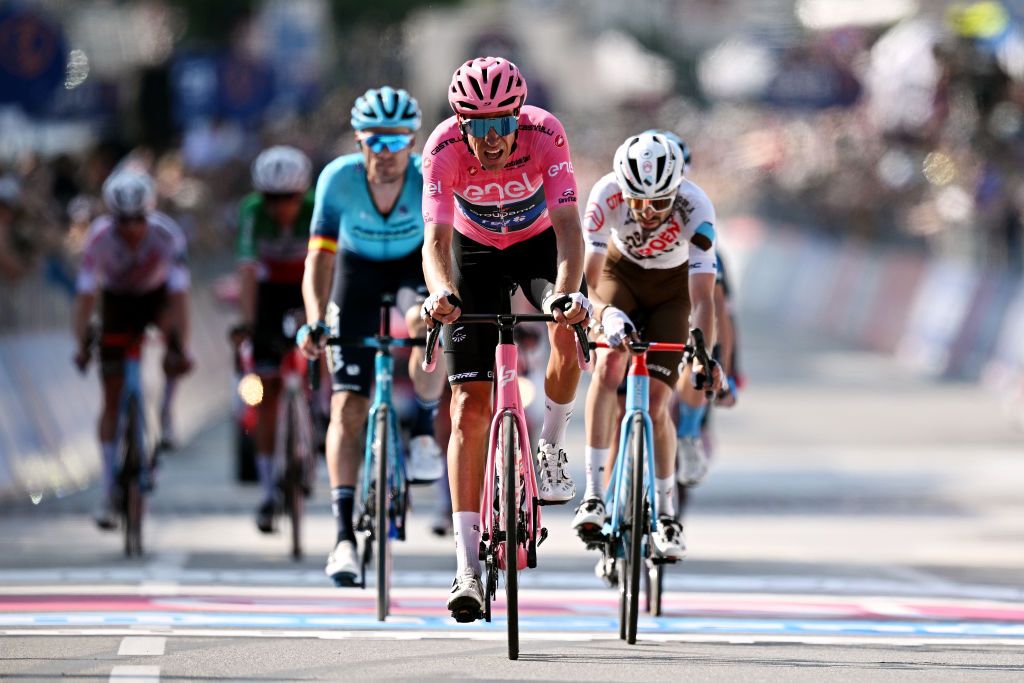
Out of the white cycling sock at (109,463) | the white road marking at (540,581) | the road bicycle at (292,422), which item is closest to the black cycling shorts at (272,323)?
the road bicycle at (292,422)

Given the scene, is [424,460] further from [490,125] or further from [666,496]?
[490,125]

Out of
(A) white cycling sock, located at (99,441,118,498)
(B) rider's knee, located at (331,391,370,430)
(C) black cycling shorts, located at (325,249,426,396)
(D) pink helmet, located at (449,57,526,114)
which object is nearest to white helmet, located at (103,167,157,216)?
(A) white cycling sock, located at (99,441,118,498)

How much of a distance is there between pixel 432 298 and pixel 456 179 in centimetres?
67

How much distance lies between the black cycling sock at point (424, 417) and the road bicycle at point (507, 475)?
1.69 metres

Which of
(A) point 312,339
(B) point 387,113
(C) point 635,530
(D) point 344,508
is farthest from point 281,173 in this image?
(C) point 635,530

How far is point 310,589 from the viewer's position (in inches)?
476

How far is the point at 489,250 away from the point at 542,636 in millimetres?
1650

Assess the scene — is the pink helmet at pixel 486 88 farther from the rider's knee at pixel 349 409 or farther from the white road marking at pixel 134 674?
the white road marking at pixel 134 674

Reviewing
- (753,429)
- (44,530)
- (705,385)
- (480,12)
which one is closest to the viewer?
(705,385)

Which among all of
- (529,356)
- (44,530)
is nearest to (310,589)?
(529,356)

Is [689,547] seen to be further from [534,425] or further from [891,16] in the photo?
[891,16]

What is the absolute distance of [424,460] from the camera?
1108 cm

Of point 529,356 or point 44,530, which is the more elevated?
point 529,356

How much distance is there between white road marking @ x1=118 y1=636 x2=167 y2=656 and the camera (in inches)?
377
